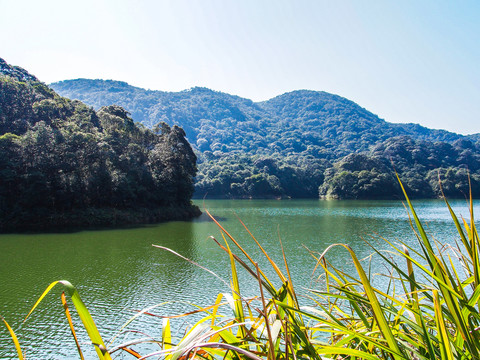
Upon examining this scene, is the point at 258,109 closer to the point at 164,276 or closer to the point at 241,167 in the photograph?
the point at 241,167

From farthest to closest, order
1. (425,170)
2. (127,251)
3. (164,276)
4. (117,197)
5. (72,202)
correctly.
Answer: (425,170)
(117,197)
(72,202)
(127,251)
(164,276)

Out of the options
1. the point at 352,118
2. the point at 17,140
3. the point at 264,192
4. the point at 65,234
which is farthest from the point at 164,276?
the point at 352,118

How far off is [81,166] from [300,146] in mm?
103530

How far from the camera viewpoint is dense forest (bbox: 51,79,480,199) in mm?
67000

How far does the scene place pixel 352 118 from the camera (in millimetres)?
164250

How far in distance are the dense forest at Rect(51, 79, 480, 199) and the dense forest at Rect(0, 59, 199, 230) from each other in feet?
61.4

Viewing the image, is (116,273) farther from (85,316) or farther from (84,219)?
(84,219)

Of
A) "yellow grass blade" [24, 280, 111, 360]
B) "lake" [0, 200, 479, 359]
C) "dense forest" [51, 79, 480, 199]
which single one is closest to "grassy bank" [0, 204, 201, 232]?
"lake" [0, 200, 479, 359]

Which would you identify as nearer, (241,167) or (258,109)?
(241,167)

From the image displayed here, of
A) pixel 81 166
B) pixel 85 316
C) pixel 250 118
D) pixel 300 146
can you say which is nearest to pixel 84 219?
pixel 81 166

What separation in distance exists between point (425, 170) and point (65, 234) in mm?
79742

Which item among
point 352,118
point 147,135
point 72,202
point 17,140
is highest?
point 352,118

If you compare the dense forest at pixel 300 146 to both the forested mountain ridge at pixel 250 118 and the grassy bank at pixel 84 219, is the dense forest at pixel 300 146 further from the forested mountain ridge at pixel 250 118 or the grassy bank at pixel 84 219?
the grassy bank at pixel 84 219

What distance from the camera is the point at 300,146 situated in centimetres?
12100
